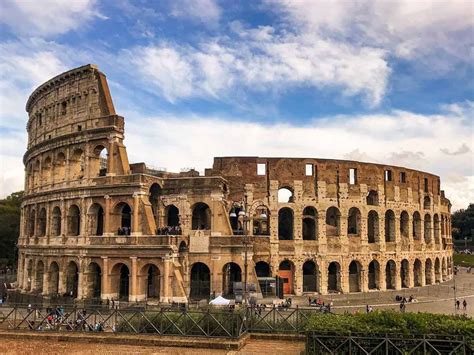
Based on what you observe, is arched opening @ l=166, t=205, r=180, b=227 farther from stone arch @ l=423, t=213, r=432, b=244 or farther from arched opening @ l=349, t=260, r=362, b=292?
stone arch @ l=423, t=213, r=432, b=244

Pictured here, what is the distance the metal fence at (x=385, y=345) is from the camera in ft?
38.8

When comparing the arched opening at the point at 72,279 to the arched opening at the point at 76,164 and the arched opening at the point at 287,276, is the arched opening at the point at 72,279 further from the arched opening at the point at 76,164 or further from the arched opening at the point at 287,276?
the arched opening at the point at 287,276

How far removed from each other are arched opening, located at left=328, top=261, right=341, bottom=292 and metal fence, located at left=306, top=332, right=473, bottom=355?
24782 mm

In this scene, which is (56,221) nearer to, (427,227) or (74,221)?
(74,221)

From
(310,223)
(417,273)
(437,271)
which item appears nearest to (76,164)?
(310,223)

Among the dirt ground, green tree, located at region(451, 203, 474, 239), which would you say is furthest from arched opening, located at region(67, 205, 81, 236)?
green tree, located at region(451, 203, 474, 239)

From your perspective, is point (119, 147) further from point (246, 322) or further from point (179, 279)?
point (246, 322)

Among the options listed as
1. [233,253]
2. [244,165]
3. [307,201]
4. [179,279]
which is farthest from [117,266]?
[307,201]

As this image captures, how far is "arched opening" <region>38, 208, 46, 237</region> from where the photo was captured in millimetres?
37844

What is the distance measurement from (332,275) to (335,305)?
21.4ft

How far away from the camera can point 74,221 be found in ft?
114

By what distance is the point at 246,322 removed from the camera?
650 inches

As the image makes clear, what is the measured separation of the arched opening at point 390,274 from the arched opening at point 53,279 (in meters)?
27.8

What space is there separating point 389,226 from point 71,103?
29175 mm
